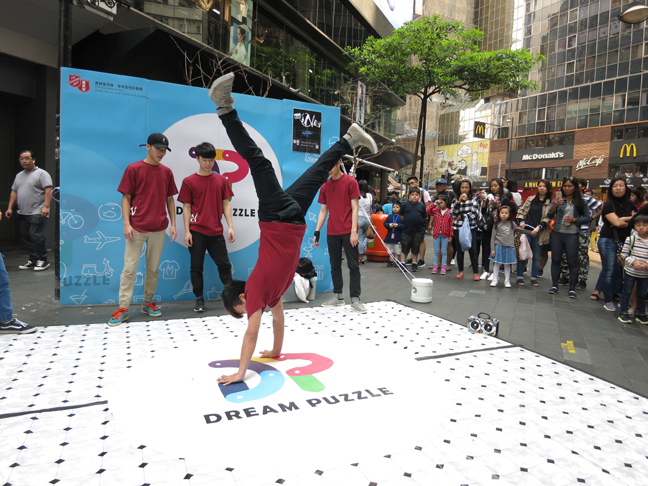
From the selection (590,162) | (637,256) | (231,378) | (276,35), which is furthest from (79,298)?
(590,162)

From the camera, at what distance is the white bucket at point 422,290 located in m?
5.56

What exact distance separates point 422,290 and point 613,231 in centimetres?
273

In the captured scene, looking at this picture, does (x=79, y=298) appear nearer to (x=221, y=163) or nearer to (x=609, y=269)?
(x=221, y=163)

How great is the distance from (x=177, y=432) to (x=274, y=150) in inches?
160

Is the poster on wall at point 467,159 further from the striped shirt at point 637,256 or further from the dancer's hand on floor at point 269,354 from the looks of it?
the dancer's hand on floor at point 269,354

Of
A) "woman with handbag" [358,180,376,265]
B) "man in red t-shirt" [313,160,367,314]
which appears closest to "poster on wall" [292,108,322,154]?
"man in red t-shirt" [313,160,367,314]

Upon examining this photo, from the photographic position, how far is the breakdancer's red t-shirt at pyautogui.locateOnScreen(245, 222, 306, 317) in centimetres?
273

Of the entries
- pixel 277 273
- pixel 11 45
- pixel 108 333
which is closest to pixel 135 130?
pixel 108 333

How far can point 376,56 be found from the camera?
1619 centimetres

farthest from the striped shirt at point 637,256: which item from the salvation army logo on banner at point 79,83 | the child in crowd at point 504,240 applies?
the salvation army logo on banner at point 79,83

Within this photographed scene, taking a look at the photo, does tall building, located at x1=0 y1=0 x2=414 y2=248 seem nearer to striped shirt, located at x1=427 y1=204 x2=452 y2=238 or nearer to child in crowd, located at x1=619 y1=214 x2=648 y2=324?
striped shirt, located at x1=427 y1=204 x2=452 y2=238

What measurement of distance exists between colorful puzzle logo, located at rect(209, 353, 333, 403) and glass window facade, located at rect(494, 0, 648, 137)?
134 feet

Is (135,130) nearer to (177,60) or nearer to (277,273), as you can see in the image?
(277,273)

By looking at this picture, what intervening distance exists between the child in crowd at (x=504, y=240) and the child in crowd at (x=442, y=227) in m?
0.94
